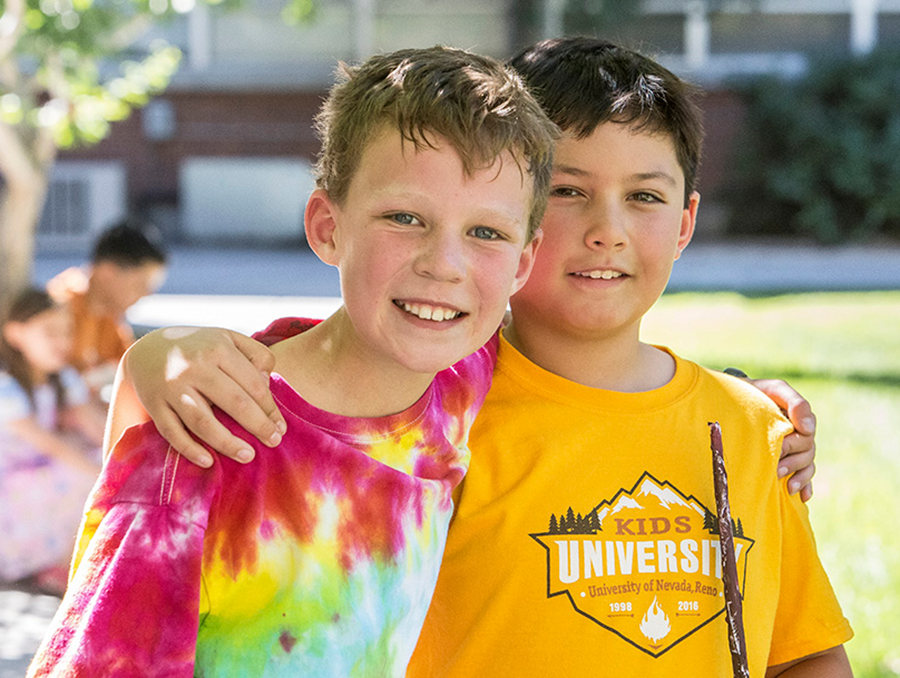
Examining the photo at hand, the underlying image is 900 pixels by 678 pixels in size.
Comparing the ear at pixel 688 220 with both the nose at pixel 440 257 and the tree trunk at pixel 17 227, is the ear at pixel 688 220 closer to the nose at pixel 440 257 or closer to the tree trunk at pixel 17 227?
the nose at pixel 440 257

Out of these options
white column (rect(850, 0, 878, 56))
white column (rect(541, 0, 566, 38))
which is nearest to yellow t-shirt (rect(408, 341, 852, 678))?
white column (rect(541, 0, 566, 38))

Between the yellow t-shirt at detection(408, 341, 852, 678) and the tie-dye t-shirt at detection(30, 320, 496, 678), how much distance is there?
11 centimetres

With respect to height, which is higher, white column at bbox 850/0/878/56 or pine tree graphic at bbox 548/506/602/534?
white column at bbox 850/0/878/56

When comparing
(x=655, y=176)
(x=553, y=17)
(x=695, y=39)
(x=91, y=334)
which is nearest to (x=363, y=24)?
(x=553, y=17)

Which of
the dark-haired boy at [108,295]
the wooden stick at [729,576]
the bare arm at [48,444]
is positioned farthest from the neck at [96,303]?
the wooden stick at [729,576]

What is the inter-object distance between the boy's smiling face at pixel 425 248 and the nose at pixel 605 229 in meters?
0.19

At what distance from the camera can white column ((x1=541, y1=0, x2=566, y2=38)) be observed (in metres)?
18.8

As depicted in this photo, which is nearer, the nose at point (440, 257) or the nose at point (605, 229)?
the nose at point (440, 257)

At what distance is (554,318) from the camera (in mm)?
1728

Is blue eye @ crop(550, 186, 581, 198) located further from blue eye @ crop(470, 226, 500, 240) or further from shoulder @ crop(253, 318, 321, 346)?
shoulder @ crop(253, 318, 321, 346)

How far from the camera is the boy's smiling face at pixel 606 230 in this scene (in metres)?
1.65

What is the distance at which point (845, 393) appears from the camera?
6.92m

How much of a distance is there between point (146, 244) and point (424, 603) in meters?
4.11

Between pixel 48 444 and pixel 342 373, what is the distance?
131 inches
